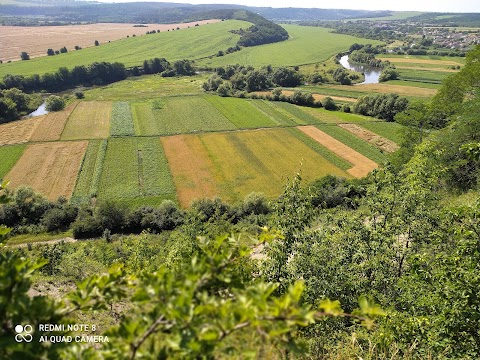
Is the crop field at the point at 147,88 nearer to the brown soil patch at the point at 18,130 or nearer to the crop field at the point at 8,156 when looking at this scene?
the brown soil patch at the point at 18,130

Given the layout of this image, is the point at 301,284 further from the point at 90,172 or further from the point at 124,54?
the point at 124,54

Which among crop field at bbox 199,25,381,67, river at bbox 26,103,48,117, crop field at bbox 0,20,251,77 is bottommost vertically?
river at bbox 26,103,48,117

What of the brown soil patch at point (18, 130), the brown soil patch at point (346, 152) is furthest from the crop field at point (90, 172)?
the brown soil patch at point (346, 152)

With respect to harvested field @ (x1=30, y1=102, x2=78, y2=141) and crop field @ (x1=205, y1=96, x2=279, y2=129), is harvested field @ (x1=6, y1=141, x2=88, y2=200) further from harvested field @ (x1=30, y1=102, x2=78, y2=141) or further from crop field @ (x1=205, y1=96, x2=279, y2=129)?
crop field @ (x1=205, y1=96, x2=279, y2=129)

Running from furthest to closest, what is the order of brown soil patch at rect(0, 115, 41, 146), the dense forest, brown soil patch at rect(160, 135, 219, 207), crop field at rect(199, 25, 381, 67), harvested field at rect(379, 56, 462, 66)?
crop field at rect(199, 25, 381, 67)
harvested field at rect(379, 56, 462, 66)
brown soil patch at rect(0, 115, 41, 146)
brown soil patch at rect(160, 135, 219, 207)
the dense forest

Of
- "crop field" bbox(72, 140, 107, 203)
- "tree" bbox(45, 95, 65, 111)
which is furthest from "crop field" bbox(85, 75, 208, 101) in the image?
"crop field" bbox(72, 140, 107, 203)

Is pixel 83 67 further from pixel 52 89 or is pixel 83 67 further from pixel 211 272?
pixel 211 272
